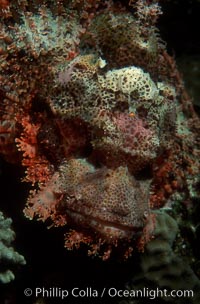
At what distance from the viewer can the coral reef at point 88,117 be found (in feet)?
10.5

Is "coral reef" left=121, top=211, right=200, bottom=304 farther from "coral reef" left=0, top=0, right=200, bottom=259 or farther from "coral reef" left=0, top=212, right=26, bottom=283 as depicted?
"coral reef" left=0, top=212, right=26, bottom=283

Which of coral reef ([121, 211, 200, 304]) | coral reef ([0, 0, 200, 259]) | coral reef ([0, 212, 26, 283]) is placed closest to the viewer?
coral reef ([0, 0, 200, 259])

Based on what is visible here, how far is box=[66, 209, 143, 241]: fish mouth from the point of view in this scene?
10.2 feet

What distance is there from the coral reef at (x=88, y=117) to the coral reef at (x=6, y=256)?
33 cm

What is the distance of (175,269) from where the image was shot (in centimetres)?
393

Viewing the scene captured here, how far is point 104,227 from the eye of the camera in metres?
3.11

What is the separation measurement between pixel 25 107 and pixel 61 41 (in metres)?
0.74

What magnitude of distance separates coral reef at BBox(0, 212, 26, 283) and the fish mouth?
650 millimetres

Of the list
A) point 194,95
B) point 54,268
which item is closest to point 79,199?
point 54,268

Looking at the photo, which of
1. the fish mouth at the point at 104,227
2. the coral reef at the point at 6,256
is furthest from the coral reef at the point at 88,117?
the coral reef at the point at 6,256

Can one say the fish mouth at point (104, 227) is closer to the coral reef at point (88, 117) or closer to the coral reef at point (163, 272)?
the coral reef at point (88, 117)

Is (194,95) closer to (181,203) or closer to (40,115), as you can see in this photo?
(181,203)

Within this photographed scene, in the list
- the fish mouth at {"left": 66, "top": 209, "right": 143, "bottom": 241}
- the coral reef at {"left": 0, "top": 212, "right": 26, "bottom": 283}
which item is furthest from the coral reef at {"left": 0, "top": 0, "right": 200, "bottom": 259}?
the coral reef at {"left": 0, "top": 212, "right": 26, "bottom": 283}

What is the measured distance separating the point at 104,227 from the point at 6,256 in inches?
35.4
